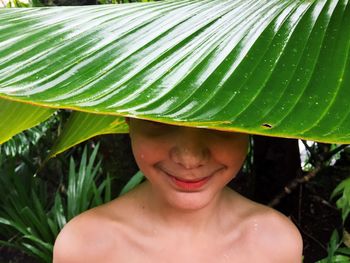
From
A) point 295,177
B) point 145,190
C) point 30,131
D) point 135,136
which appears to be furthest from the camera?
point 30,131

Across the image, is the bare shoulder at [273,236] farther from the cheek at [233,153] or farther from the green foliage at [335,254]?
the green foliage at [335,254]

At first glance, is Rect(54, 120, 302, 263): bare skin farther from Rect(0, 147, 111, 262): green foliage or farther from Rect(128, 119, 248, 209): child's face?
Rect(0, 147, 111, 262): green foliage

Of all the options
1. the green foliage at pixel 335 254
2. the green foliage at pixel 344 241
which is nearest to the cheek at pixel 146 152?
the green foliage at pixel 344 241

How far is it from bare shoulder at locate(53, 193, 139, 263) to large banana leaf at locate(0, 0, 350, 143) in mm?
395

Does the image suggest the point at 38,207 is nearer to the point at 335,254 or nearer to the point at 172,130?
the point at 335,254

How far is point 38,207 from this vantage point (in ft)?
6.34

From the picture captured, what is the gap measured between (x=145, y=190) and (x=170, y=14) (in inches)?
15.4

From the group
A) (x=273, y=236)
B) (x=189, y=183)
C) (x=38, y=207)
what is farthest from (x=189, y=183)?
(x=38, y=207)

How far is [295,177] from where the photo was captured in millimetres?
2008

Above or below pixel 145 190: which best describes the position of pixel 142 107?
above

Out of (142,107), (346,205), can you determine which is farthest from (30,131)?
(142,107)

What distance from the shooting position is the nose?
27.6 inches

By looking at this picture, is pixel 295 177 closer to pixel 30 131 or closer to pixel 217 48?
pixel 30 131

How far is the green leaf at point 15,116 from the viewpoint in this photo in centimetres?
70
